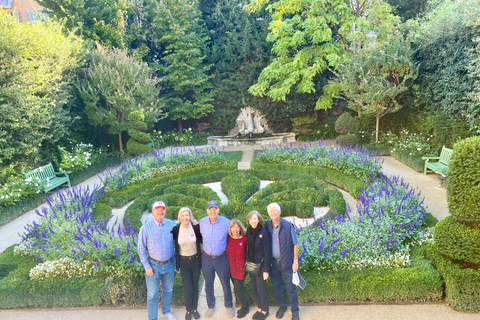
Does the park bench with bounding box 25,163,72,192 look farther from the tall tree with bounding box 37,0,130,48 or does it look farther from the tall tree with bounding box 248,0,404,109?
the tall tree with bounding box 248,0,404,109

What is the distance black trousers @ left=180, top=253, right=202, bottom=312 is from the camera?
431 centimetres

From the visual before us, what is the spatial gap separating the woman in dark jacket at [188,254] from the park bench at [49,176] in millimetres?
7773

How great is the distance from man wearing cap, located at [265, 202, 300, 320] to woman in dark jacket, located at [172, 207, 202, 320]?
0.96m

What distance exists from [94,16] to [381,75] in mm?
14309

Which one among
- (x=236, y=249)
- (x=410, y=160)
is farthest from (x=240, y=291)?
(x=410, y=160)

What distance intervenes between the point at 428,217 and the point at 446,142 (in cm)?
618

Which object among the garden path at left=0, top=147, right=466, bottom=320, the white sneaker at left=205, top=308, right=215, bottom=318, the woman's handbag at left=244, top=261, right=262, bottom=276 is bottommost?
the garden path at left=0, top=147, right=466, bottom=320

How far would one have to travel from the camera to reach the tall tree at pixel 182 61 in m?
18.8

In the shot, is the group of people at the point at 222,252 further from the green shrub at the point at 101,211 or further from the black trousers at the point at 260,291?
the green shrub at the point at 101,211

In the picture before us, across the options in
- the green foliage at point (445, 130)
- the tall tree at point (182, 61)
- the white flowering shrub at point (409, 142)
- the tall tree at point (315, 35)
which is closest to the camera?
the green foliage at point (445, 130)

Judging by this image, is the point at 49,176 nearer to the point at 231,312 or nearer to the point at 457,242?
the point at 231,312

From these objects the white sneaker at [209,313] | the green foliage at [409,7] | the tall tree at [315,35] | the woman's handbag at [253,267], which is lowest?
the white sneaker at [209,313]

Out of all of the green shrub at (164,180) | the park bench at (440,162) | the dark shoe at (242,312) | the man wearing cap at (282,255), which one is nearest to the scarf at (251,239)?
the man wearing cap at (282,255)

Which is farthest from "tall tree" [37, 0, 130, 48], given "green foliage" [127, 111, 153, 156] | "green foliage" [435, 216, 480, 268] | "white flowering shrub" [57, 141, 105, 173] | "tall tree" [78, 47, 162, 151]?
"green foliage" [435, 216, 480, 268]
